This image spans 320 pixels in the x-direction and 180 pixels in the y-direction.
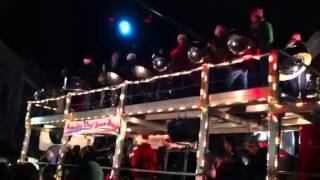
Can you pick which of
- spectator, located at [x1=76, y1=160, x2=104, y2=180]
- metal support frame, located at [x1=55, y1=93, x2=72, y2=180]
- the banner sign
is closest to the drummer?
the banner sign

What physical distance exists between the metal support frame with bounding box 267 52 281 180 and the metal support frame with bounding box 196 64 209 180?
1304 millimetres

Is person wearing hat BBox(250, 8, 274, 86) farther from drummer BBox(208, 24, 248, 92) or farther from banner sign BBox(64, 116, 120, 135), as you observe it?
banner sign BBox(64, 116, 120, 135)

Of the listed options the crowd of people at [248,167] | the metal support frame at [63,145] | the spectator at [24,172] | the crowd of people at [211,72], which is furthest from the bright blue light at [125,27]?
the spectator at [24,172]

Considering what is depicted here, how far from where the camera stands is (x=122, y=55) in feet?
42.1

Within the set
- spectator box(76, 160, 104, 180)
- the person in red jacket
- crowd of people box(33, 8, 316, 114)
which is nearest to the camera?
spectator box(76, 160, 104, 180)

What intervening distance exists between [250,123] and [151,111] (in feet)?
6.84

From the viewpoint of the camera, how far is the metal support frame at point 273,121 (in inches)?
289

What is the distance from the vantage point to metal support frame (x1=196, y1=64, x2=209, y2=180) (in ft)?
27.3

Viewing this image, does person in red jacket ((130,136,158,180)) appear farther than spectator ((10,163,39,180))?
Yes

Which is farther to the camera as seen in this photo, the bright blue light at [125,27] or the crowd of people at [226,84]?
the bright blue light at [125,27]

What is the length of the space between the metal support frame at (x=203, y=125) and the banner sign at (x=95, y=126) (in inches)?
104

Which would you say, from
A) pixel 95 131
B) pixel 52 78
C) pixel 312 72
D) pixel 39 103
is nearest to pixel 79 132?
pixel 95 131

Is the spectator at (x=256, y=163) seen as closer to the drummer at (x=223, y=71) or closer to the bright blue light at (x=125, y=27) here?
the drummer at (x=223, y=71)

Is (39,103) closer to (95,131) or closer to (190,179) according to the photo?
(95,131)
